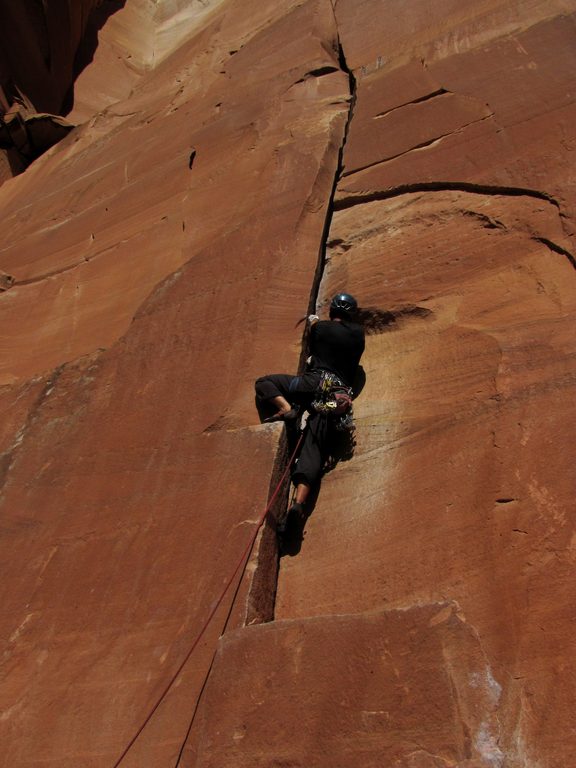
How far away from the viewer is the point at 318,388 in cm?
444

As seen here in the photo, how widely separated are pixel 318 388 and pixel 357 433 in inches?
13.8

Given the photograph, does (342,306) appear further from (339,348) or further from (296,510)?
(296,510)

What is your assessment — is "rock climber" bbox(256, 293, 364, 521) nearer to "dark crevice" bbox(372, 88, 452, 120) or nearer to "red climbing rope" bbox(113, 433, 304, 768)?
"red climbing rope" bbox(113, 433, 304, 768)

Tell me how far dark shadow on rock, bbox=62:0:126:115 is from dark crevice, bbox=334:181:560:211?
7.15 metres

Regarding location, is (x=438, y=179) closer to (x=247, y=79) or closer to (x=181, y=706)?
(x=247, y=79)

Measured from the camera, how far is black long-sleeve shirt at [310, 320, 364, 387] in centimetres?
463

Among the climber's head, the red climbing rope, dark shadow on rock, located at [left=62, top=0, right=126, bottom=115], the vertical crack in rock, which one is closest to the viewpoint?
the red climbing rope

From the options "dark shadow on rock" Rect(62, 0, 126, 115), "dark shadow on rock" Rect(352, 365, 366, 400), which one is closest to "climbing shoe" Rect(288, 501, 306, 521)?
"dark shadow on rock" Rect(352, 365, 366, 400)

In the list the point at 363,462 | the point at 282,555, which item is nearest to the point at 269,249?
the point at 363,462

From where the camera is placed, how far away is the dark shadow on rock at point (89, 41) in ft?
37.4

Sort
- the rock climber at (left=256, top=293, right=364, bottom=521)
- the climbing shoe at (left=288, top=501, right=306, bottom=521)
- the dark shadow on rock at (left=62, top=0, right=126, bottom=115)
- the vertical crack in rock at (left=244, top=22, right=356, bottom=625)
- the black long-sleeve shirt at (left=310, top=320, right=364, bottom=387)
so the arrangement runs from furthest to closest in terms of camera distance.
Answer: the dark shadow on rock at (left=62, top=0, right=126, bottom=115), the black long-sleeve shirt at (left=310, top=320, right=364, bottom=387), the rock climber at (left=256, top=293, right=364, bottom=521), the climbing shoe at (left=288, top=501, right=306, bottom=521), the vertical crack in rock at (left=244, top=22, right=356, bottom=625)

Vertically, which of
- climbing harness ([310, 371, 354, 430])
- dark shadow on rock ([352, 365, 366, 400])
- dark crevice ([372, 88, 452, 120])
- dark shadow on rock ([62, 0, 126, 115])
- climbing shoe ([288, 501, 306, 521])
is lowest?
dark shadow on rock ([352, 365, 366, 400])

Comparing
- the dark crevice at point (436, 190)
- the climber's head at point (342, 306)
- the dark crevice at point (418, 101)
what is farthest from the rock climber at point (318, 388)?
the dark crevice at point (418, 101)

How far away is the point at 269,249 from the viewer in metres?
5.42
